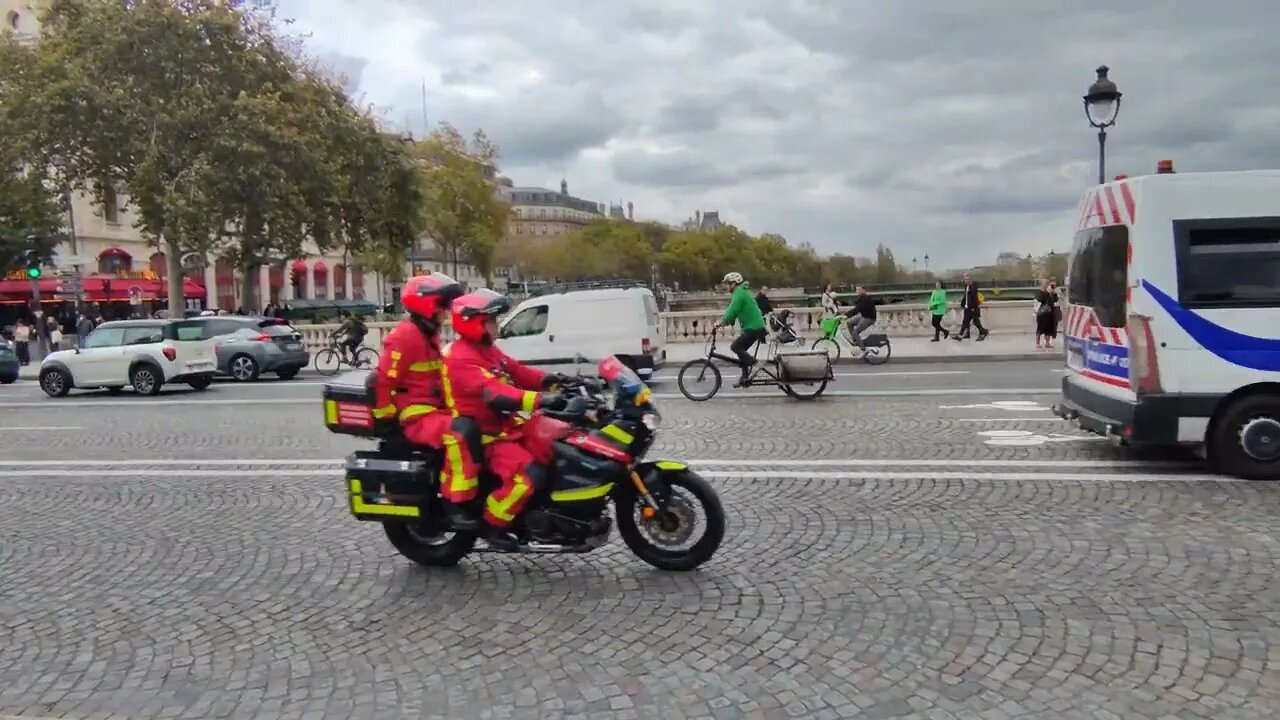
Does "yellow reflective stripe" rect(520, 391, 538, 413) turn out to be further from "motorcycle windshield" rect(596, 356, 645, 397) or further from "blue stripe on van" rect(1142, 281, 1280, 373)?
"blue stripe on van" rect(1142, 281, 1280, 373)

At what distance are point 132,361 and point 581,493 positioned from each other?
16760mm

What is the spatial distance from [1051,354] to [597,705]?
18.6 meters

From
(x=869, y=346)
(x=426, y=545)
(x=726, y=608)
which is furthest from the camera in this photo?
(x=869, y=346)

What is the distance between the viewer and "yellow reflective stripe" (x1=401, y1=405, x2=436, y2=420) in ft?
18.0

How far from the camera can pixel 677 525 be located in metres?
5.49

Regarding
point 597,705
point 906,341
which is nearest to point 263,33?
point 906,341

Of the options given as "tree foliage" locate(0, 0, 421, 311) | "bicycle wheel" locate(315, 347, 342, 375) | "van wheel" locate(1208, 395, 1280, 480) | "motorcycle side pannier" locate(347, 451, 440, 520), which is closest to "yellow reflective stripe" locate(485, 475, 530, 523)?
"motorcycle side pannier" locate(347, 451, 440, 520)

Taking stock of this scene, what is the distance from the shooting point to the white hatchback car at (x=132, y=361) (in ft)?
62.1

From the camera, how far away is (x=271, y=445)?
11109 millimetres

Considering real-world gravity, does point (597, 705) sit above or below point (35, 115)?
below

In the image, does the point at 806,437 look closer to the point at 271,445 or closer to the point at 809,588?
the point at 809,588

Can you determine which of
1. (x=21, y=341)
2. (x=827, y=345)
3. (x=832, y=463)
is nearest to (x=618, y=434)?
A: (x=832, y=463)

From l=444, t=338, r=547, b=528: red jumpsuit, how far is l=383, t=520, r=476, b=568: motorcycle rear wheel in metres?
0.49

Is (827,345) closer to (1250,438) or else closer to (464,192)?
(1250,438)
